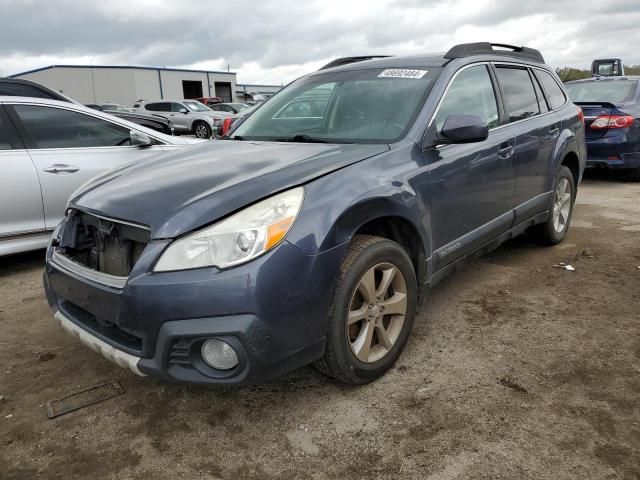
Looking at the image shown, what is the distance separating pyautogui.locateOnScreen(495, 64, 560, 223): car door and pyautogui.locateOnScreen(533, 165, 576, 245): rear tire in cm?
26

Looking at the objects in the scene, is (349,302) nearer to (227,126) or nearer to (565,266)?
(565,266)

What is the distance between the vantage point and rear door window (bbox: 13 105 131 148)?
14.7 feet

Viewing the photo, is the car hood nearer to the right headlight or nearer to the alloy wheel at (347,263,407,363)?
the right headlight

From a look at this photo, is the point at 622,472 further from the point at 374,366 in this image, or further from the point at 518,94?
the point at 518,94

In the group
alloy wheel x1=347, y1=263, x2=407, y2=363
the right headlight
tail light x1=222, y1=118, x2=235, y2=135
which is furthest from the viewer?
tail light x1=222, y1=118, x2=235, y2=135

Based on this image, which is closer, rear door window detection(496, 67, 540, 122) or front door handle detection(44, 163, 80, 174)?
rear door window detection(496, 67, 540, 122)

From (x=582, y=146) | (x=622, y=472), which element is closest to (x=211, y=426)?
(x=622, y=472)

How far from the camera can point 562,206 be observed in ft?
15.6

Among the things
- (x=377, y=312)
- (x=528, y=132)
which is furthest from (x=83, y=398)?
(x=528, y=132)

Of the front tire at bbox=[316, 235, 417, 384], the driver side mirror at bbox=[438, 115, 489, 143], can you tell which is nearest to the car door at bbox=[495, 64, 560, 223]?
the driver side mirror at bbox=[438, 115, 489, 143]

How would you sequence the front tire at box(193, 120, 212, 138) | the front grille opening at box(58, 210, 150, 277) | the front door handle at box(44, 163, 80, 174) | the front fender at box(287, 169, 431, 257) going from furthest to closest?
1. the front tire at box(193, 120, 212, 138)
2. the front door handle at box(44, 163, 80, 174)
3. the front grille opening at box(58, 210, 150, 277)
4. the front fender at box(287, 169, 431, 257)

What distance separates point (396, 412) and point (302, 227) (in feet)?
3.17

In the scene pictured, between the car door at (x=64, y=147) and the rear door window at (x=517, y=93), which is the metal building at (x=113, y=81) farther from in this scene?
the rear door window at (x=517, y=93)

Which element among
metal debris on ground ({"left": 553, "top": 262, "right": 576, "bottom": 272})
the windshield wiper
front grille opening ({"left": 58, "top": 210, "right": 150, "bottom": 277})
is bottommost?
metal debris on ground ({"left": 553, "top": 262, "right": 576, "bottom": 272})
